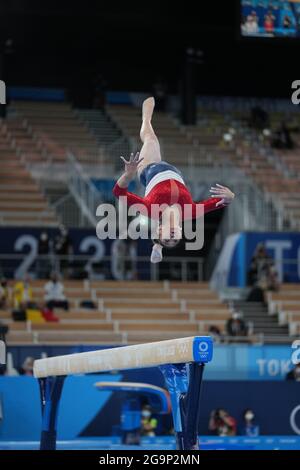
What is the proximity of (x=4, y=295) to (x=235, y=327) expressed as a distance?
3748 millimetres

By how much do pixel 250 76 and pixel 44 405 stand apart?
17.2 metres

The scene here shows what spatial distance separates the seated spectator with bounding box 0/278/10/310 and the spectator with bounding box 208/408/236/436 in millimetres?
4210

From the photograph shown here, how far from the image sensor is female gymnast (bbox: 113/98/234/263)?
827cm

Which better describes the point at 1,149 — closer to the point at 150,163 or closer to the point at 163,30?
the point at 163,30

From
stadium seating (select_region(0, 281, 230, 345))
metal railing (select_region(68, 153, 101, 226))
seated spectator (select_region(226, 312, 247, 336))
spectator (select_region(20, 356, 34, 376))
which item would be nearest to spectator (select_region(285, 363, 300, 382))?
seated spectator (select_region(226, 312, 247, 336))

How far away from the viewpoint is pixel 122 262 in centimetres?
1878

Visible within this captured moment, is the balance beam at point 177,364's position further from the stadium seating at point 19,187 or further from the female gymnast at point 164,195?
the stadium seating at point 19,187

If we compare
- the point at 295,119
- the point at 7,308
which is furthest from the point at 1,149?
the point at 295,119

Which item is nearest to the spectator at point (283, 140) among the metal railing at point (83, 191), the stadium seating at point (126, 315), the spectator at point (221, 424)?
the metal railing at point (83, 191)

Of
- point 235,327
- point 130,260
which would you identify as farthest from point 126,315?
point 235,327

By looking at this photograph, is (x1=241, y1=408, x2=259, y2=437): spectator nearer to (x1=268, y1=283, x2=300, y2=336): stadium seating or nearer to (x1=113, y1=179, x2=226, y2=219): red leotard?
(x1=268, y1=283, x2=300, y2=336): stadium seating

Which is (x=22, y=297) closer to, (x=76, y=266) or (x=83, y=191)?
(x=76, y=266)

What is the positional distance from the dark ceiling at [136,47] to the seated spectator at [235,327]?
5.22 metres

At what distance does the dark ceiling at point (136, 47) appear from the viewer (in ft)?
70.1
